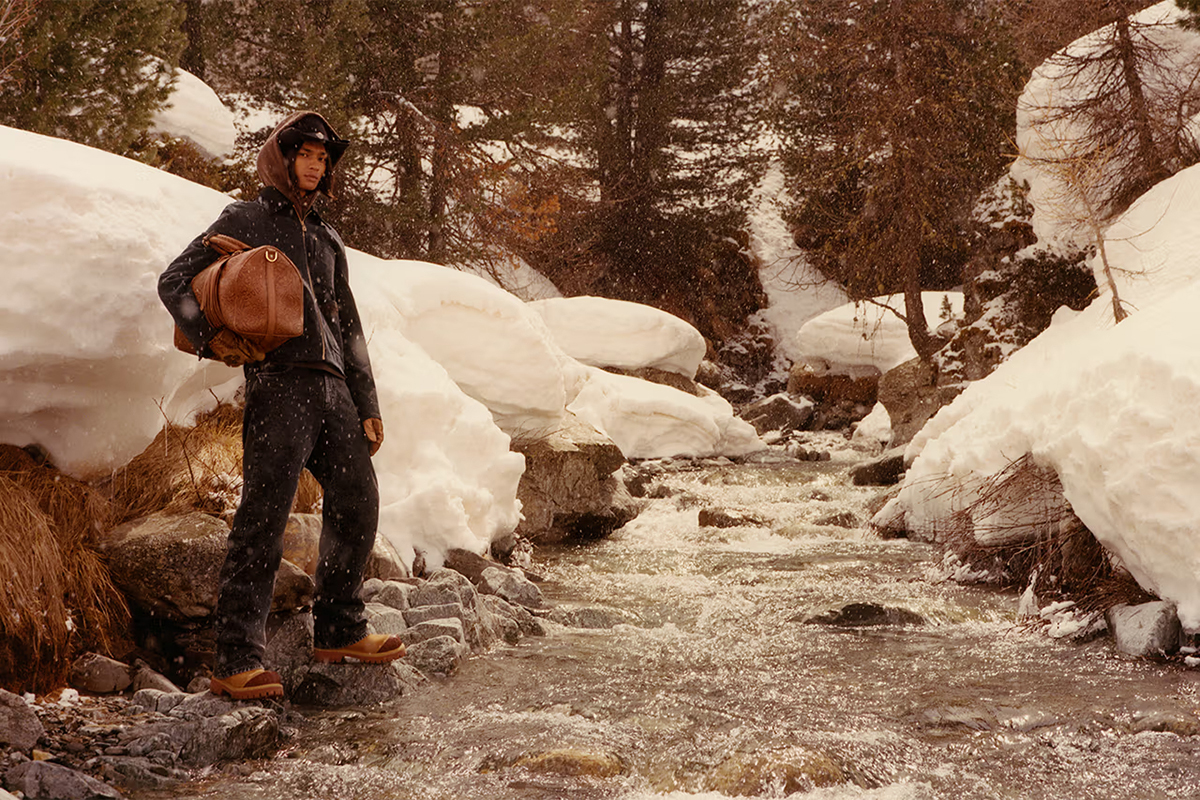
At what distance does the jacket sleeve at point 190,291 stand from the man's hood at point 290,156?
23cm

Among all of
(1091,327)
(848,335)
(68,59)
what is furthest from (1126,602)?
(848,335)

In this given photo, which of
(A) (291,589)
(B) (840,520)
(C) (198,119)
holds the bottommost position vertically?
(B) (840,520)

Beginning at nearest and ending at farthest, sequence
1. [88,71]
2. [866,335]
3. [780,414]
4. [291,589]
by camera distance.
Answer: [291,589]
[88,71]
[866,335]
[780,414]

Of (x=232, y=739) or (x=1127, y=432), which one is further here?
(x=1127, y=432)

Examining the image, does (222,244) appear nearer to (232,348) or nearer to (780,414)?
(232,348)

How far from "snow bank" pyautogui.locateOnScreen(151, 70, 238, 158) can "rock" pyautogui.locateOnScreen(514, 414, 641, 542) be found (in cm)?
828

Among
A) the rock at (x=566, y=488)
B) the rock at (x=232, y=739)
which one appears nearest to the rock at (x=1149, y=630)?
the rock at (x=232, y=739)

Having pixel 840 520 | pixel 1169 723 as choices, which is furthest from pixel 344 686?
pixel 840 520

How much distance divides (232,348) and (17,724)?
1373mm

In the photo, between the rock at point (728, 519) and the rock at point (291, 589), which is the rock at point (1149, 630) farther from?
the rock at point (728, 519)

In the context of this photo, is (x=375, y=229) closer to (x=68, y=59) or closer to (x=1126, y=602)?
(x=68, y=59)

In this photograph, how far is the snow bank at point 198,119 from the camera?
47.9ft

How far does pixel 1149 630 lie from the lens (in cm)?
481

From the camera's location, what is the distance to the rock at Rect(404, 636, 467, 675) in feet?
14.9
